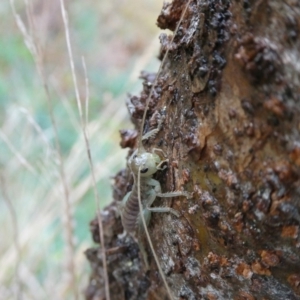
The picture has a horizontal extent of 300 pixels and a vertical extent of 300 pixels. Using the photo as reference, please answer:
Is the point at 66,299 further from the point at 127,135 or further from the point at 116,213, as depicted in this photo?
the point at 127,135

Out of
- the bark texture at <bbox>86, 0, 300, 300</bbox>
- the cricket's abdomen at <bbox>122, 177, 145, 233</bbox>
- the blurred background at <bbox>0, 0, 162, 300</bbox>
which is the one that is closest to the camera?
the bark texture at <bbox>86, 0, 300, 300</bbox>

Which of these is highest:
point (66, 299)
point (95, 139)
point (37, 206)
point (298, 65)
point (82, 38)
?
point (82, 38)

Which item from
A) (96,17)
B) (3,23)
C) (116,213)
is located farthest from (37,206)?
(96,17)

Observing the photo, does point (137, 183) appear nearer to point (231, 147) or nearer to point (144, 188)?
point (144, 188)

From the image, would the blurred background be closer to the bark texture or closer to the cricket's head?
the cricket's head

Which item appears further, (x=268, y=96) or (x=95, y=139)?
(x=95, y=139)

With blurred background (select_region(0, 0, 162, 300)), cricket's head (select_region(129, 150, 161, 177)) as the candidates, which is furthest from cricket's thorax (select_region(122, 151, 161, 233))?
blurred background (select_region(0, 0, 162, 300))
